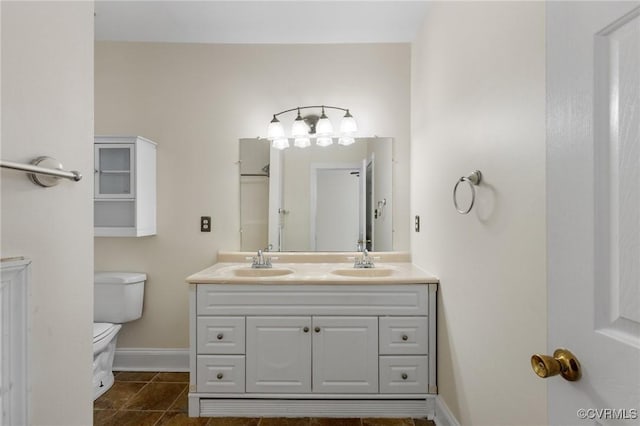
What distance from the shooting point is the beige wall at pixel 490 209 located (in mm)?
1036

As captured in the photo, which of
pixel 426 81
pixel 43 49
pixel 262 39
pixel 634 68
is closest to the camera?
pixel 634 68

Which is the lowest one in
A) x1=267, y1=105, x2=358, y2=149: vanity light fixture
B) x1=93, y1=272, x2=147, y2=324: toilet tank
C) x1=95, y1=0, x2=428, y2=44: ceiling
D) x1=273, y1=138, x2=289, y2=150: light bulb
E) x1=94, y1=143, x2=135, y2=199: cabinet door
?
x1=93, y1=272, x2=147, y2=324: toilet tank

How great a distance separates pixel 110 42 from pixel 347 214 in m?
2.25

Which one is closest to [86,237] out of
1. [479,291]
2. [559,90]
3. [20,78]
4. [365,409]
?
[20,78]

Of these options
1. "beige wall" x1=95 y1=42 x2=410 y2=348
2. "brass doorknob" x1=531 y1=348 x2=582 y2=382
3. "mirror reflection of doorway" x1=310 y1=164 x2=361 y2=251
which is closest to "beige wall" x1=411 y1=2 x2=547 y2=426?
"brass doorknob" x1=531 y1=348 x2=582 y2=382

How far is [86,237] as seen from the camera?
90cm

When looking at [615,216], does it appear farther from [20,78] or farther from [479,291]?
[20,78]

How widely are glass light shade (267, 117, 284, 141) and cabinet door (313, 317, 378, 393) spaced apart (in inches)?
56.1

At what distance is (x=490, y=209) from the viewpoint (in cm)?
129

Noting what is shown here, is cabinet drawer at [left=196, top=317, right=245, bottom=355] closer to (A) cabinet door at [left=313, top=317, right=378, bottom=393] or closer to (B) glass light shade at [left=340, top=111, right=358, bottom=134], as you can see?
(A) cabinet door at [left=313, top=317, right=378, bottom=393]

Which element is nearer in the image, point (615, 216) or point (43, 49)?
point (615, 216)

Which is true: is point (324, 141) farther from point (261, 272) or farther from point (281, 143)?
point (261, 272)

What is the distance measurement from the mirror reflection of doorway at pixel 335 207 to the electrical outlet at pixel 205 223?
2.62 ft

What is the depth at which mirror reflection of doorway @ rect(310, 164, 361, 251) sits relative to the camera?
2.59 metres
